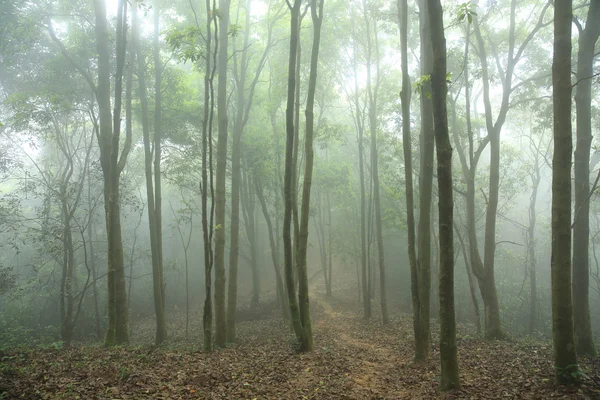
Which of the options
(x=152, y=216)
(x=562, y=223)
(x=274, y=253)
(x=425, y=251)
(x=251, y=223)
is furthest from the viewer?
(x=251, y=223)

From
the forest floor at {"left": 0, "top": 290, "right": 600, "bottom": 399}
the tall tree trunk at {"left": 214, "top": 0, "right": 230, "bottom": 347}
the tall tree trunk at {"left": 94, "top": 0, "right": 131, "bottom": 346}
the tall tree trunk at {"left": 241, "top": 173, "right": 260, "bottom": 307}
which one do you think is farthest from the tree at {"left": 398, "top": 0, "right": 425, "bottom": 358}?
the tall tree trunk at {"left": 241, "top": 173, "right": 260, "bottom": 307}

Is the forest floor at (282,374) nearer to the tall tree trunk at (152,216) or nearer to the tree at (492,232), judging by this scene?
the tree at (492,232)

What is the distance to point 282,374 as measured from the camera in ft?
21.1

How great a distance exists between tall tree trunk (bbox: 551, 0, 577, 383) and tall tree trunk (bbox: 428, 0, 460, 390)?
54.6 inches

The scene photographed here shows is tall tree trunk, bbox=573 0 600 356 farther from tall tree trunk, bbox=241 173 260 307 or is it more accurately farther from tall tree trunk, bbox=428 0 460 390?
tall tree trunk, bbox=241 173 260 307

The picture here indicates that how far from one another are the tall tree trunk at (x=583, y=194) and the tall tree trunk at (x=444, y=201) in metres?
4.24


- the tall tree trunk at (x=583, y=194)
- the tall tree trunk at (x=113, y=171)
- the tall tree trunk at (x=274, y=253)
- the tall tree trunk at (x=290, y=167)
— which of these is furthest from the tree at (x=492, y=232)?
the tall tree trunk at (x=113, y=171)

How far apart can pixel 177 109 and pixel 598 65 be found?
1698 centimetres

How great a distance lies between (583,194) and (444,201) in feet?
16.0

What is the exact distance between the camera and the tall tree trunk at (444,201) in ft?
15.9

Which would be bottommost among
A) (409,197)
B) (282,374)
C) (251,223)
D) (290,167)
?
(282,374)

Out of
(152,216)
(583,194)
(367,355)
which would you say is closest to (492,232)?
(583,194)

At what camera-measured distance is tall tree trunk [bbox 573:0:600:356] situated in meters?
7.23

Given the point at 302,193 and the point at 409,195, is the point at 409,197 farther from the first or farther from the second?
the point at 302,193
